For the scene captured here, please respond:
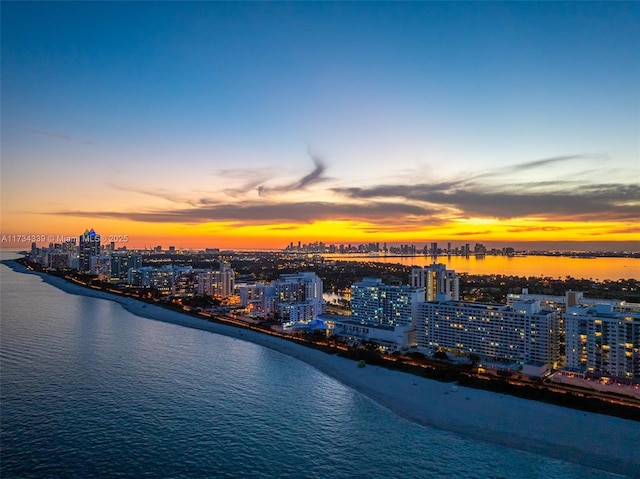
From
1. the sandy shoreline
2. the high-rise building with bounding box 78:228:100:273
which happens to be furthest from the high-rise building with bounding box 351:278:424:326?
the high-rise building with bounding box 78:228:100:273

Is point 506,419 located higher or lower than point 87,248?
lower

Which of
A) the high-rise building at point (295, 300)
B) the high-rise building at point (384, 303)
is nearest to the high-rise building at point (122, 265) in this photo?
the high-rise building at point (295, 300)

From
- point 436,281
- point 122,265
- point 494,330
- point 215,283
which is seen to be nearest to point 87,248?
point 122,265

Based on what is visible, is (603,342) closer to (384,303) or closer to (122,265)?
(384,303)

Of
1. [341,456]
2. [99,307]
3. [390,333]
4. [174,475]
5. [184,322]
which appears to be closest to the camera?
[174,475]

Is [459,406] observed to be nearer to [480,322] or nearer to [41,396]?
[480,322]

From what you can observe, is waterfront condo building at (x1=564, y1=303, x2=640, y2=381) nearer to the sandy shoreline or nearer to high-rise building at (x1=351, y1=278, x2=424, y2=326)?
the sandy shoreline

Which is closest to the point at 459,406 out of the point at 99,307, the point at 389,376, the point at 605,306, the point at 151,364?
the point at 389,376
